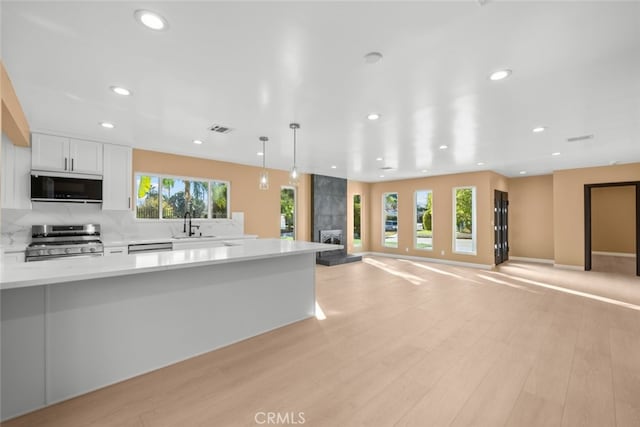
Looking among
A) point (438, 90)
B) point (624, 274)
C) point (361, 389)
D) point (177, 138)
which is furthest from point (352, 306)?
point (624, 274)

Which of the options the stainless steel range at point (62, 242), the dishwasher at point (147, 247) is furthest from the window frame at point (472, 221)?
the stainless steel range at point (62, 242)

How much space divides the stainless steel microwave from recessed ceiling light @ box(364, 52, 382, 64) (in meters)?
4.37

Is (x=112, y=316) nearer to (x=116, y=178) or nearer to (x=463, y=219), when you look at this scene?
(x=116, y=178)

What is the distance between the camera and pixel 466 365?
253 cm

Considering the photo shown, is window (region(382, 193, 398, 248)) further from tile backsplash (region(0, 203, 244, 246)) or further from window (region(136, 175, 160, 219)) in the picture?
window (region(136, 175, 160, 219))

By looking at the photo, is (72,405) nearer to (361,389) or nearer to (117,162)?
(361,389)

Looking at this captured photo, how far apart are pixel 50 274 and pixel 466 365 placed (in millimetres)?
3263

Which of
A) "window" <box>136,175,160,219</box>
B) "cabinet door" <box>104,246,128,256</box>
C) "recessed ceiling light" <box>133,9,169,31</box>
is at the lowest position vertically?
"cabinet door" <box>104,246,128,256</box>

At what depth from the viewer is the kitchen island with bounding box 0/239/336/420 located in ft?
6.20

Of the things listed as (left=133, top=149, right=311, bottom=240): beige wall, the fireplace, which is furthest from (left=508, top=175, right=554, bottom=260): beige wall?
(left=133, top=149, right=311, bottom=240): beige wall

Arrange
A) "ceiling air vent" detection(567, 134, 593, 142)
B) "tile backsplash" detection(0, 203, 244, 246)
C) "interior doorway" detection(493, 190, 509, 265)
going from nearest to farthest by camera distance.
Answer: "tile backsplash" detection(0, 203, 244, 246) → "ceiling air vent" detection(567, 134, 593, 142) → "interior doorway" detection(493, 190, 509, 265)

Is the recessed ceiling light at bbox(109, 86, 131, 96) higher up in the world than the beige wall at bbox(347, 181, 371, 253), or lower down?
higher up

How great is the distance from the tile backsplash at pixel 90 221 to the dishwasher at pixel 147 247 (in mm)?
523

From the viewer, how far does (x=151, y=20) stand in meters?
1.75
